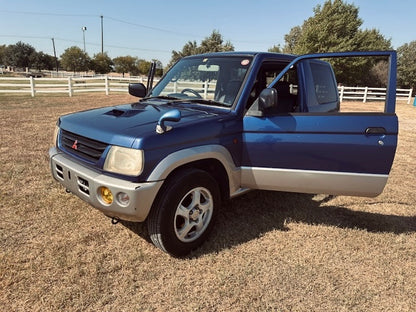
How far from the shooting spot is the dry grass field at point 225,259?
2.40 meters

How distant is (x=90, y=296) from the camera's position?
7.77ft

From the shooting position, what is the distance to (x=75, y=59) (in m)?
65.8

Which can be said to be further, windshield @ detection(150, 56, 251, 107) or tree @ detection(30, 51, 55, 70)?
tree @ detection(30, 51, 55, 70)

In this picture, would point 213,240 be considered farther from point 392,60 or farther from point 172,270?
point 392,60

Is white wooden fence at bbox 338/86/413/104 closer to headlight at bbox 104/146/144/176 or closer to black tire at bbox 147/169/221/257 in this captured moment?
black tire at bbox 147/169/221/257

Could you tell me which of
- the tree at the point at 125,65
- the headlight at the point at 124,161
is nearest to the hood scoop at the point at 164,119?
the headlight at the point at 124,161

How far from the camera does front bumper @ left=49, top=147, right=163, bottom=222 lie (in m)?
2.40


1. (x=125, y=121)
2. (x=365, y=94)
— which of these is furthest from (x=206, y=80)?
(x=365, y=94)

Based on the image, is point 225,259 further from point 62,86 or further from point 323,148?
point 62,86

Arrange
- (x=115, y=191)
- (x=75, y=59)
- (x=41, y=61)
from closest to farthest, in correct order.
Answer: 1. (x=115, y=191)
2. (x=75, y=59)
3. (x=41, y=61)

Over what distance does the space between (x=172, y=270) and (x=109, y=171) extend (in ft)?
3.40

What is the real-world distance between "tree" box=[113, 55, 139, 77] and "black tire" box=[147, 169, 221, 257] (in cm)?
8426

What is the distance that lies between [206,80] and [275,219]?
6.17ft

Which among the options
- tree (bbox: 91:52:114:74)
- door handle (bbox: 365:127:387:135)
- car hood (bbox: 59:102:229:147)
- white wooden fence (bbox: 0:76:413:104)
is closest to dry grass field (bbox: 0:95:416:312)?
car hood (bbox: 59:102:229:147)
